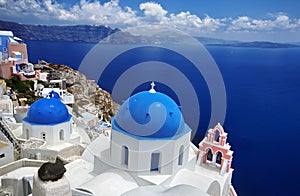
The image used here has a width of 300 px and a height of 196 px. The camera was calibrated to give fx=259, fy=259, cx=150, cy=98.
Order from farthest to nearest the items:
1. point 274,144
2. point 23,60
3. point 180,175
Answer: point 274,144 → point 23,60 → point 180,175

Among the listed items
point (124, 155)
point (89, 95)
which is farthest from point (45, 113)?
point (89, 95)

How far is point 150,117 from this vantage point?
28.3ft

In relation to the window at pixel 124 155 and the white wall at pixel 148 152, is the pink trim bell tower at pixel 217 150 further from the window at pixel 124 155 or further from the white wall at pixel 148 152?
the window at pixel 124 155

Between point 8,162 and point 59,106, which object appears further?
point 59,106

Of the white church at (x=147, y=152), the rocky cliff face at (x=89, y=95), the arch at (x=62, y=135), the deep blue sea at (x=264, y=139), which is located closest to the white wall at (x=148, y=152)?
the white church at (x=147, y=152)

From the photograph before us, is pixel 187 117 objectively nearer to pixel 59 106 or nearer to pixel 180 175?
pixel 59 106

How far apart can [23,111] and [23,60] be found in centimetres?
1490

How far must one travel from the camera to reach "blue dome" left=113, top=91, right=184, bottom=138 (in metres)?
8.70

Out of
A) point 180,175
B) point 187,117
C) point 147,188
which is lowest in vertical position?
point 187,117

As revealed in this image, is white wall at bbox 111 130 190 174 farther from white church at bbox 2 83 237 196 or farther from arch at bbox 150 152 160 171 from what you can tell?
arch at bbox 150 152 160 171

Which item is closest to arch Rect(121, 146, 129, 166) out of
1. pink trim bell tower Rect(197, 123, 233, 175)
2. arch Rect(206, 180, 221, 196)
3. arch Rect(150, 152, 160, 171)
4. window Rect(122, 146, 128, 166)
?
window Rect(122, 146, 128, 166)

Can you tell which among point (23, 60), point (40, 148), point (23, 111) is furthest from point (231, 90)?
point (40, 148)

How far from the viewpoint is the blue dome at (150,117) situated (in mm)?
8697

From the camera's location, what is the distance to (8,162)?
36.5ft
